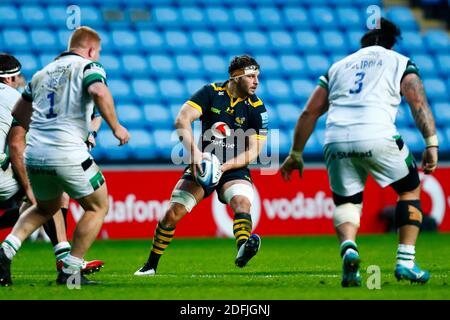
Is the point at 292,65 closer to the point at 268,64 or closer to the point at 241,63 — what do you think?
the point at 268,64

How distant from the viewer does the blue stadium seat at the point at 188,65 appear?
56.5 ft

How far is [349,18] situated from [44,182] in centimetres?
1344

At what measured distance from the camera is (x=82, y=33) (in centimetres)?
689

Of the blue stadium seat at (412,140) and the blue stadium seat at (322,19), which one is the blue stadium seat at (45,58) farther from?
the blue stadium seat at (412,140)

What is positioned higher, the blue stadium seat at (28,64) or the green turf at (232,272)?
the blue stadium seat at (28,64)

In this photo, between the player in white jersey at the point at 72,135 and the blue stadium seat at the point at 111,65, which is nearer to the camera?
the player in white jersey at the point at 72,135

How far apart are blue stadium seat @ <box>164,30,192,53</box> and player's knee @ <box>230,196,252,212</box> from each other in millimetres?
9794

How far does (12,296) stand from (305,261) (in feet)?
13.4

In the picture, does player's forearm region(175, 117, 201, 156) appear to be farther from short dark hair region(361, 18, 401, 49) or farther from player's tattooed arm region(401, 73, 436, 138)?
player's tattooed arm region(401, 73, 436, 138)

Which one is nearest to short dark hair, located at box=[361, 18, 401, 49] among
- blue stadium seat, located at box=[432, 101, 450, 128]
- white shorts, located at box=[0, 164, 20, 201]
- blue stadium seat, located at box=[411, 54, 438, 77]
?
white shorts, located at box=[0, 164, 20, 201]

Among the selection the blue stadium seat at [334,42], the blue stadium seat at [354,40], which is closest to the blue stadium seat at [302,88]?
the blue stadium seat at [334,42]

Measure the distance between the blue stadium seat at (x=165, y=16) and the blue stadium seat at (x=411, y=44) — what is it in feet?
15.1

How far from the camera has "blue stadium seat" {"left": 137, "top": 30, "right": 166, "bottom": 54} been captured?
17.6m
